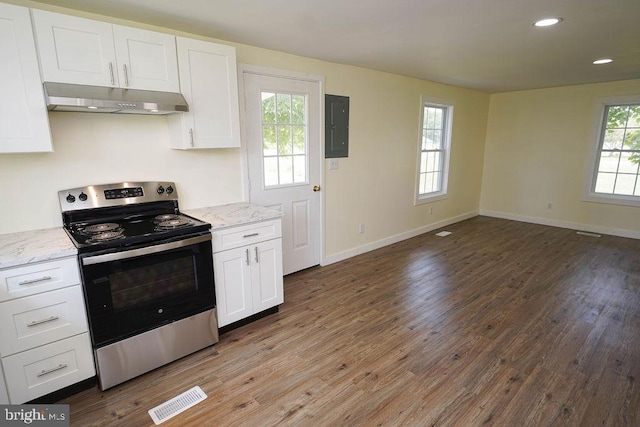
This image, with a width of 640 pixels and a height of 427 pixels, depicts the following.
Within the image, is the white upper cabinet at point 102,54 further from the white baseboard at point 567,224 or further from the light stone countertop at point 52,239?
the white baseboard at point 567,224

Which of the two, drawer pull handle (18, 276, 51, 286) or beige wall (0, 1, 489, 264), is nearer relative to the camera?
drawer pull handle (18, 276, 51, 286)

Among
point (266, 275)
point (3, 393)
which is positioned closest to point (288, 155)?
point (266, 275)

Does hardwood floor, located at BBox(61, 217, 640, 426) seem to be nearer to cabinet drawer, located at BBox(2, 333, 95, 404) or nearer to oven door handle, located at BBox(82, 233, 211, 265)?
cabinet drawer, located at BBox(2, 333, 95, 404)

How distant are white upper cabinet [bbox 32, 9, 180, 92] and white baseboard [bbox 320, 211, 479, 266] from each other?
8.56ft

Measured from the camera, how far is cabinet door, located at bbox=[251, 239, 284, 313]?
2670mm

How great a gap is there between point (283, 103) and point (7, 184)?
2258 millimetres

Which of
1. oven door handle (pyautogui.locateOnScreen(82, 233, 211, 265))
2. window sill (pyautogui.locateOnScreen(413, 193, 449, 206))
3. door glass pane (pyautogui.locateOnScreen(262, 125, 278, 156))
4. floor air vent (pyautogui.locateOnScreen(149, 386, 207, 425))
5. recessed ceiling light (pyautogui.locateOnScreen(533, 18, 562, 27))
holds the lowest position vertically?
floor air vent (pyautogui.locateOnScreen(149, 386, 207, 425))

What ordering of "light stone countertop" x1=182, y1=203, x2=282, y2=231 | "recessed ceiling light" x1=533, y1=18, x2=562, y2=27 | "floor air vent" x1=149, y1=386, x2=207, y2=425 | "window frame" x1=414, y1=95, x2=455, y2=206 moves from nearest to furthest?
"floor air vent" x1=149, y1=386, x2=207, y2=425
"recessed ceiling light" x1=533, y1=18, x2=562, y2=27
"light stone countertop" x1=182, y1=203, x2=282, y2=231
"window frame" x1=414, y1=95, x2=455, y2=206

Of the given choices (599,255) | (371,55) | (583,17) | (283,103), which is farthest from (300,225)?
(599,255)

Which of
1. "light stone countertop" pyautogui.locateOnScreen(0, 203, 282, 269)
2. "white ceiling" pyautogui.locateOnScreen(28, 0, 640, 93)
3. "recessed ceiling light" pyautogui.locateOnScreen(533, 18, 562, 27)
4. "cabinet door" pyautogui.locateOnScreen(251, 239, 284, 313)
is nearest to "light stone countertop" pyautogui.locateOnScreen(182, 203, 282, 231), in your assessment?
"light stone countertop" pyautogui.locateOnScreen(0, 203, 282, 269)

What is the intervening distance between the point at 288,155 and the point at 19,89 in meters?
2.14

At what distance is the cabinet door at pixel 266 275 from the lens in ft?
8.76

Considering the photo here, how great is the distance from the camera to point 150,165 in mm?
2596

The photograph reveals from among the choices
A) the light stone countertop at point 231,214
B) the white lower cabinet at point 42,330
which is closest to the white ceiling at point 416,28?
the light stone countertop at point 231,214
